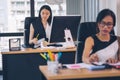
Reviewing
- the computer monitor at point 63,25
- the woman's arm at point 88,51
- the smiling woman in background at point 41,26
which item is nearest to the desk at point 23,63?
the computer monitor at point 63,25

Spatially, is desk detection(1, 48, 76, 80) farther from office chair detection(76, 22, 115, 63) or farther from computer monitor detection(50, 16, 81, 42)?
office chair detection(76, 22, 115, 63)

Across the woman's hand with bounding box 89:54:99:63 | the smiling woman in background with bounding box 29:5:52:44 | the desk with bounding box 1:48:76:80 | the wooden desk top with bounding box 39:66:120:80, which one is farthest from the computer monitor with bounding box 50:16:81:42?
the wooden desk top with bounding box 39:66:120:80

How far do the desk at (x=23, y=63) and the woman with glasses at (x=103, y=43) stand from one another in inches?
35.6

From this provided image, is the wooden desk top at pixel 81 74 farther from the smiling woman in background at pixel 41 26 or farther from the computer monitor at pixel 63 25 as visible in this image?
the smiling woman in background at pixel 41 26

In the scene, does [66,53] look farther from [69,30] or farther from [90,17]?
[90,17]

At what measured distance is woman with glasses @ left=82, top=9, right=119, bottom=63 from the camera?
2.47 m

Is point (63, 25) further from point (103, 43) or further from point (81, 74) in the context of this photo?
point (81, 74)

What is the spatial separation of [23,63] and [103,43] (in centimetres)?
126

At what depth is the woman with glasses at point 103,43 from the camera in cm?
247

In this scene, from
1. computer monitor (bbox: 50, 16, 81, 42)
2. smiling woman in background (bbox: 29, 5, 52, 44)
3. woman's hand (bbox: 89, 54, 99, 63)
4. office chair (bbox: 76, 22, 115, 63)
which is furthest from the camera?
smiling woman in background (bbox: 29, 5, 52, 44)

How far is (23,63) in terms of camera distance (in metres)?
3.44

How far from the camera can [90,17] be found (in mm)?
4984

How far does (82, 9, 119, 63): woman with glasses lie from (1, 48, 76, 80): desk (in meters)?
0.90

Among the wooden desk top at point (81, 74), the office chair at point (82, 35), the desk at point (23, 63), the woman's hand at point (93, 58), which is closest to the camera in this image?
the wooden desk top at point (81, 74)
